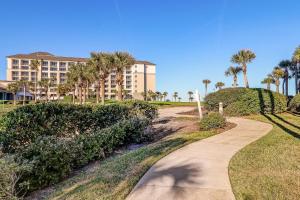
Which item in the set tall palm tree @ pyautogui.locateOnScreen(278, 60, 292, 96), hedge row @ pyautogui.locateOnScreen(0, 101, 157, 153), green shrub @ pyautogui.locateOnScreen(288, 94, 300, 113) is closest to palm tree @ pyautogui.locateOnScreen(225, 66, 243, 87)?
tall palm tree @ pyautogui.locateOnScreen(278, 60, 292, 96)

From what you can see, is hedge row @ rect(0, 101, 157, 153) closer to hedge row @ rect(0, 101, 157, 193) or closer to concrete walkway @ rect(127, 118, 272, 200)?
hedge row @ rect(0, 101, 157, 193)

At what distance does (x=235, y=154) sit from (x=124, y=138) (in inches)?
195

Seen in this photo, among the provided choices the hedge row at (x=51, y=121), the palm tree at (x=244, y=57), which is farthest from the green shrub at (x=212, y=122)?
the palm tree at (x=244, y=57)

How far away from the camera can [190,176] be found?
6.05 meters

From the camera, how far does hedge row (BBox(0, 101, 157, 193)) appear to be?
6.99 m

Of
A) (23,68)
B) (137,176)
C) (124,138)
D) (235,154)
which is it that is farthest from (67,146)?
(23,68)

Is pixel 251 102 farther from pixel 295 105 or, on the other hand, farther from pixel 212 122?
pixel 212 122

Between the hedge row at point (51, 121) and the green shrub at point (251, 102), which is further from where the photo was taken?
the green shrub at point (251, 102)

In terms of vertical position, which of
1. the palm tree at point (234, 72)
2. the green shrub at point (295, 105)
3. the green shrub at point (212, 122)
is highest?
the palm tree at point (234, 72)

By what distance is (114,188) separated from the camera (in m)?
5.55

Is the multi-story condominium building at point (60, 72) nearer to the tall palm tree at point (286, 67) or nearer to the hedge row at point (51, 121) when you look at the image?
the tall palm tree at point (286, 67)

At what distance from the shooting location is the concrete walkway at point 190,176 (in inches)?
198

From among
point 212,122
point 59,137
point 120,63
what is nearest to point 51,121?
point 59,137

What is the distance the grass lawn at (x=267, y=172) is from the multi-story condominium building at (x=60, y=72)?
362 ft
